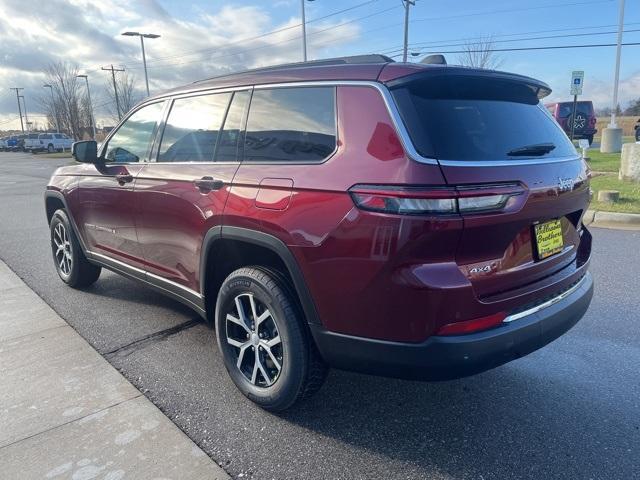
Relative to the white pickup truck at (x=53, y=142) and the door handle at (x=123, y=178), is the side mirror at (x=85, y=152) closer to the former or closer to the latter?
the door handle at (x=123, y=178)

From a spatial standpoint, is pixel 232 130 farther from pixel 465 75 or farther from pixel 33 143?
pixel 33 143

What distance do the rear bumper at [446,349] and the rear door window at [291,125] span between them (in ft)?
2.98

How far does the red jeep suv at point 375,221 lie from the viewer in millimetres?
2090

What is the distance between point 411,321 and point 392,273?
228 millimetres

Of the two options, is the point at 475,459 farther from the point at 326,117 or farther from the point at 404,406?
the point at 326,117

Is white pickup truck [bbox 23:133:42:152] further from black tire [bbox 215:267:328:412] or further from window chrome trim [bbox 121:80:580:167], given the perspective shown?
window chrome trim [bbox 121:80:580:167]

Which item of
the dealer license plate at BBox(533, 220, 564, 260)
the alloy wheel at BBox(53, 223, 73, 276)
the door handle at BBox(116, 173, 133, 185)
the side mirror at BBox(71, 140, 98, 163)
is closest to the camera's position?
the dealer license plate at BBox(533, 220, 564, 260)

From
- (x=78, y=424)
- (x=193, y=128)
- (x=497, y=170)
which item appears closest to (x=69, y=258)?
(x=193, y=128)

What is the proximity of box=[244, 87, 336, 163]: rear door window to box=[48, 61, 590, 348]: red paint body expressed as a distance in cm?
6

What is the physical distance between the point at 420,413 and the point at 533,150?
5.12 ft

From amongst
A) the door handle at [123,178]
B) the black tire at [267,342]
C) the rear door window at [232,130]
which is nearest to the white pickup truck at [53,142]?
the door handle at [123,178]

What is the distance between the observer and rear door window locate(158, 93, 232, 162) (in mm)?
3137

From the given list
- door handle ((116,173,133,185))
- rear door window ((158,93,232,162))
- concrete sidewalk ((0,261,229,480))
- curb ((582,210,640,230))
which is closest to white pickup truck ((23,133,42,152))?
door handle ((116,173,133,185))

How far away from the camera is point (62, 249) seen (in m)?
5.08
